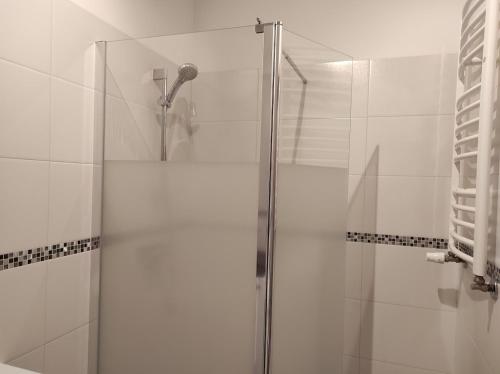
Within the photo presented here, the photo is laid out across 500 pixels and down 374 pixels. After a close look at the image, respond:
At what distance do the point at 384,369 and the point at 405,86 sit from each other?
4.70 feet

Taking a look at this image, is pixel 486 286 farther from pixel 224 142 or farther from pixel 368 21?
pixel 368 21

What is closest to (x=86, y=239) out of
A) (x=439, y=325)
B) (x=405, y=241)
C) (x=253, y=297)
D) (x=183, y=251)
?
(x=183, y=251)

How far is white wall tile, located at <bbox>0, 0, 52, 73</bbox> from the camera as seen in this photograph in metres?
1.06

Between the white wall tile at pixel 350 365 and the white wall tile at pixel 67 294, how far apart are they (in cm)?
131

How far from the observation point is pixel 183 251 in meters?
1.34

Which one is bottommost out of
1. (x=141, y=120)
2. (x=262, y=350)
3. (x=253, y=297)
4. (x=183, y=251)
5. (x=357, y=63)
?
(x=262, y=350)

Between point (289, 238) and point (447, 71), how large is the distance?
1.19 m

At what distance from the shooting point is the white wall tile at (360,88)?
1922mm

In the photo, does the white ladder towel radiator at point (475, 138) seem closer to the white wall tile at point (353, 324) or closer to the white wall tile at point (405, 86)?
the white wall tile at point (405, 86)

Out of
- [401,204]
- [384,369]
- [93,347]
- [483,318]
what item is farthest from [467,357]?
[93,347]

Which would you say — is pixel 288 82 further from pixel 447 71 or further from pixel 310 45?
pixel 447 71

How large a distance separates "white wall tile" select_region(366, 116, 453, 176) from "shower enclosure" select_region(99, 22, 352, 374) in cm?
46

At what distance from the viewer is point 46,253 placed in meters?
1.22

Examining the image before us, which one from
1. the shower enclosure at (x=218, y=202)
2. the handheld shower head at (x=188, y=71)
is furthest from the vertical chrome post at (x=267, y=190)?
the handheld shower head at (x=188, y=71)
